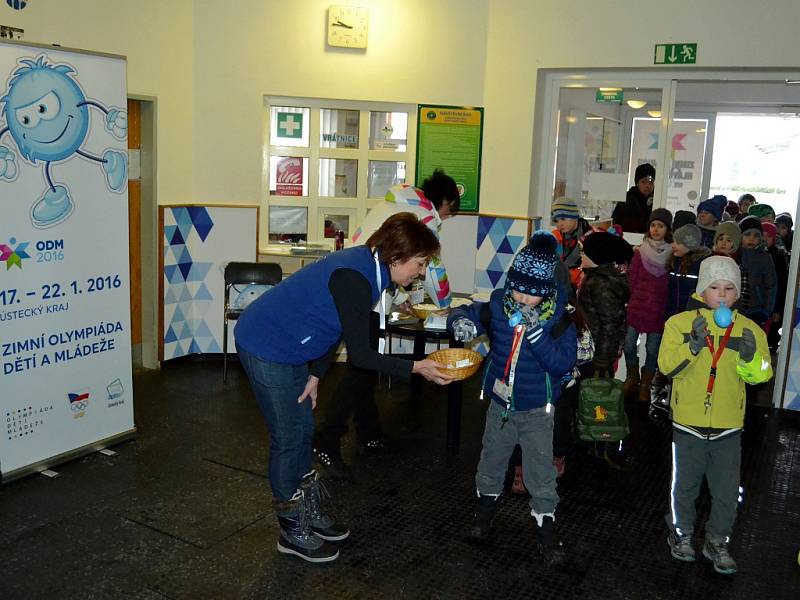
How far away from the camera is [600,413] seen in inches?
186

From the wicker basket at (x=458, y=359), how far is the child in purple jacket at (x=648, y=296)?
109 inches

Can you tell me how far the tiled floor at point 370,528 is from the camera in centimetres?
344

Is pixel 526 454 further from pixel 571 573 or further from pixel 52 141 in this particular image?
pixel 52 141

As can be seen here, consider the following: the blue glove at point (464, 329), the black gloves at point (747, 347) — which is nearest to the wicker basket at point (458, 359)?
the blue glove at point (464, 329)

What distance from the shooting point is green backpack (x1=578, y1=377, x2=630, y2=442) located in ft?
15.5

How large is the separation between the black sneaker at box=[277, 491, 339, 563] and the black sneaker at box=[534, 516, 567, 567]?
3.05 feet

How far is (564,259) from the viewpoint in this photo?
5504 millimetres

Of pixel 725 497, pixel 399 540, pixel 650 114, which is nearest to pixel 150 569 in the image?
pixel 399 540

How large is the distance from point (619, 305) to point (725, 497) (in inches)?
70.7

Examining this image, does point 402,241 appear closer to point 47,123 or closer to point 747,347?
point 747,347

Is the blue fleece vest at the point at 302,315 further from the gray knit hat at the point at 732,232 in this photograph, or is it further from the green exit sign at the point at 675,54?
the green exit sign at the point at 675,54

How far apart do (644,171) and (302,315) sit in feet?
13.7

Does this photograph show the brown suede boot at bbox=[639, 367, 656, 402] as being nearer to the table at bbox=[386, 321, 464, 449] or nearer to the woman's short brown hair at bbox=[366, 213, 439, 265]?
the table at bbox=[386, 321, 464, 449]

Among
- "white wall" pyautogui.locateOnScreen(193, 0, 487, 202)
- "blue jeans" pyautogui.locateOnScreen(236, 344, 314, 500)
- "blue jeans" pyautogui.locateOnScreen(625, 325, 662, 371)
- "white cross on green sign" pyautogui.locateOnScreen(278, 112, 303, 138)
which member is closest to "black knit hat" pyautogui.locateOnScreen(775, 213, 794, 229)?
"blue jeans" pyautogui.locateOnScreen(625, 325, 662, 371)
